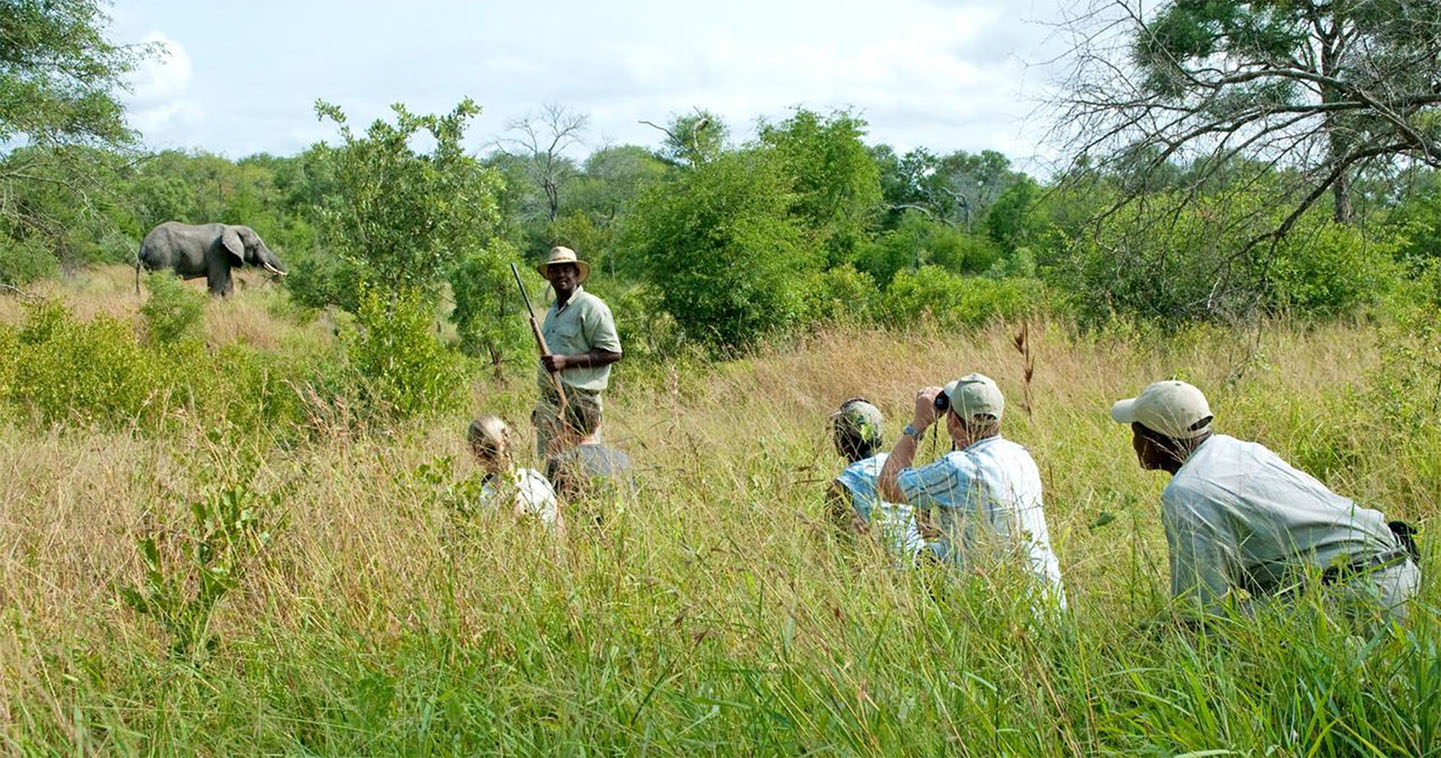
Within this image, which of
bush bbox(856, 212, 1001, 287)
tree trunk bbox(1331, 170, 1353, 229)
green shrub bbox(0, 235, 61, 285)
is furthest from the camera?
bush bbox(856, 212, 1001, 287)

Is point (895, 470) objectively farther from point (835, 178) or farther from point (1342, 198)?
point (835, 178)

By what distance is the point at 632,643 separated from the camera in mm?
2725

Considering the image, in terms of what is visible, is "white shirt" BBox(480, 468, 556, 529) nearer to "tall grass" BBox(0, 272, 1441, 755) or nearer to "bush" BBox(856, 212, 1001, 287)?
"tall grass" BBox(0, 272, 1441, 755)

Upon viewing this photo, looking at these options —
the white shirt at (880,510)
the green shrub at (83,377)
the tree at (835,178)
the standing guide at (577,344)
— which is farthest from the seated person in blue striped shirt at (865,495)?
the tree at (835,178)

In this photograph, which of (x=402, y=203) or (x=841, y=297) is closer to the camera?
(x=402, y=203)

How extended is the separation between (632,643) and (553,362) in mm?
3330

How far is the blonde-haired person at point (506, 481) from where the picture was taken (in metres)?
3.45

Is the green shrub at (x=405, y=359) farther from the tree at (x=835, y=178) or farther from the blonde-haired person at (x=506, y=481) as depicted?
the tree at (x=835, y=178)

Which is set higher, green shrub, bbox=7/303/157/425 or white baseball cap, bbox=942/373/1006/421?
A: white baseball cap, bbox=942/373/1006/421

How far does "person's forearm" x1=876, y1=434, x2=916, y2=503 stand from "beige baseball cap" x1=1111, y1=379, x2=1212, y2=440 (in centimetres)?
75

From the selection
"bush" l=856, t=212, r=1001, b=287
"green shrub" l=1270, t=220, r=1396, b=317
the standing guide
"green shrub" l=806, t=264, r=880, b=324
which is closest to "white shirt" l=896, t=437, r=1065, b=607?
the standing guide

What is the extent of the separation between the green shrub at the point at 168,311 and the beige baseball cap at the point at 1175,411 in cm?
1386

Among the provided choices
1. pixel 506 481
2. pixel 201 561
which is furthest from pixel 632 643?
pixel 201 561

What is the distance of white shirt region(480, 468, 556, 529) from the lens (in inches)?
135
